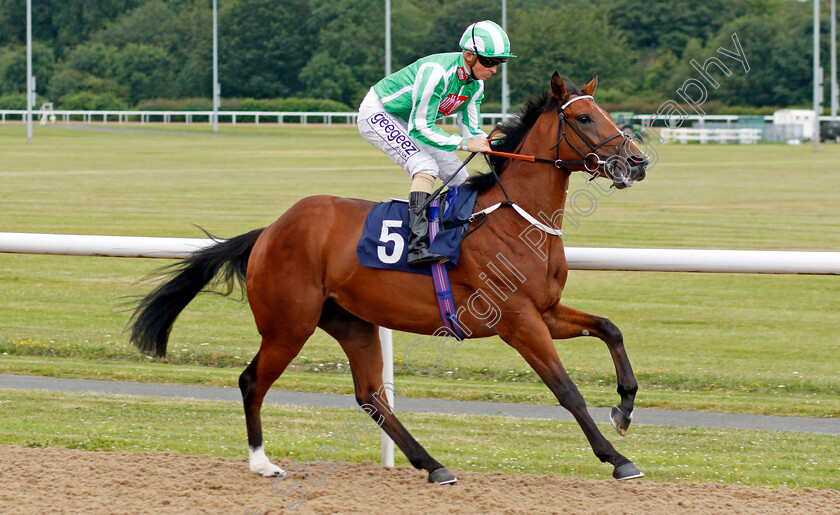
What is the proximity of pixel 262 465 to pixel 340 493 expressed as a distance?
0.42 m

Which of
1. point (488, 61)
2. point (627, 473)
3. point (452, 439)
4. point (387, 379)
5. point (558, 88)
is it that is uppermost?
point (488, 61)

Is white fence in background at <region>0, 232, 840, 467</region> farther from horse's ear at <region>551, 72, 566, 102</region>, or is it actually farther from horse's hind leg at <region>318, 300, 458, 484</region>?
horse's ear at <region>551, 72, 566, 102</region>

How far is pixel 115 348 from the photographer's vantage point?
7910mm

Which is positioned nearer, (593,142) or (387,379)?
(593,142)

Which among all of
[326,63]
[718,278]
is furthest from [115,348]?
[326,63]

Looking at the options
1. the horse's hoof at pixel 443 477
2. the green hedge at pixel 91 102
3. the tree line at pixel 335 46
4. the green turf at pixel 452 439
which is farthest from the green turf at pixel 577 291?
the green hedge at pixel 91 102

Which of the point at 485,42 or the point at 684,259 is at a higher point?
the point at 485,42

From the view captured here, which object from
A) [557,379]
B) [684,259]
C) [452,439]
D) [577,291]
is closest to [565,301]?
[577,291]

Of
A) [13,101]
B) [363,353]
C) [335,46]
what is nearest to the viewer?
[363,353]

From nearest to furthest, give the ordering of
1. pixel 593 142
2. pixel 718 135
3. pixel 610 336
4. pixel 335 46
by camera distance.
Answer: pixel 593 142, pixel 610 336, pixel 718 135, pixel 335 46

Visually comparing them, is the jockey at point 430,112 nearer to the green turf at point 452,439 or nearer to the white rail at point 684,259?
the white rail at point 684,259

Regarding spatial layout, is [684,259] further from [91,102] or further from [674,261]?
[91,102]

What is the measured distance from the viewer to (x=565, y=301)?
10.1m

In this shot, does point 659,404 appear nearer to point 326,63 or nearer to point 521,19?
point 521,19
